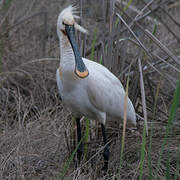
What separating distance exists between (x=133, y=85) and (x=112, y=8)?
58 cm

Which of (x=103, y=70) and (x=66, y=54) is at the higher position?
(x=66, y=54)

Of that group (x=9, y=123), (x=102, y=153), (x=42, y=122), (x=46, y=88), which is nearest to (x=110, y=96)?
(x=102, y=153)

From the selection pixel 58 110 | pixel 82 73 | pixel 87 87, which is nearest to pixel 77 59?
pixel 82 73

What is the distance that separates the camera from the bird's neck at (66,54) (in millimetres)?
2727

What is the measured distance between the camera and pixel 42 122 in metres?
3.43

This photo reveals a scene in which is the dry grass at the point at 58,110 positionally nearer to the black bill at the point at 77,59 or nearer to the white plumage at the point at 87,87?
the white plumage at the point at 87,87

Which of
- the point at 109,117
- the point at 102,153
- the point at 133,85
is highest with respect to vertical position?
the point at 133,85

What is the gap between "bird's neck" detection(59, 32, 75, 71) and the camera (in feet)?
8.95

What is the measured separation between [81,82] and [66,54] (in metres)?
0.20

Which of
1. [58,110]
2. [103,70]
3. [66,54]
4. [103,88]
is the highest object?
[66,54]

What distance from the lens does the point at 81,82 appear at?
109 inches

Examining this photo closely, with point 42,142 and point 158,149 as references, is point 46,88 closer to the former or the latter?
point 42,142

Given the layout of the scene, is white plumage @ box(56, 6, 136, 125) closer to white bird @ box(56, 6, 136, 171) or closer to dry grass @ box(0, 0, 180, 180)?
white bird @ box(56, 6, 136, 171)

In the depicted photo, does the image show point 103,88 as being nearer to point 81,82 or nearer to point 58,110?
point 81,82
